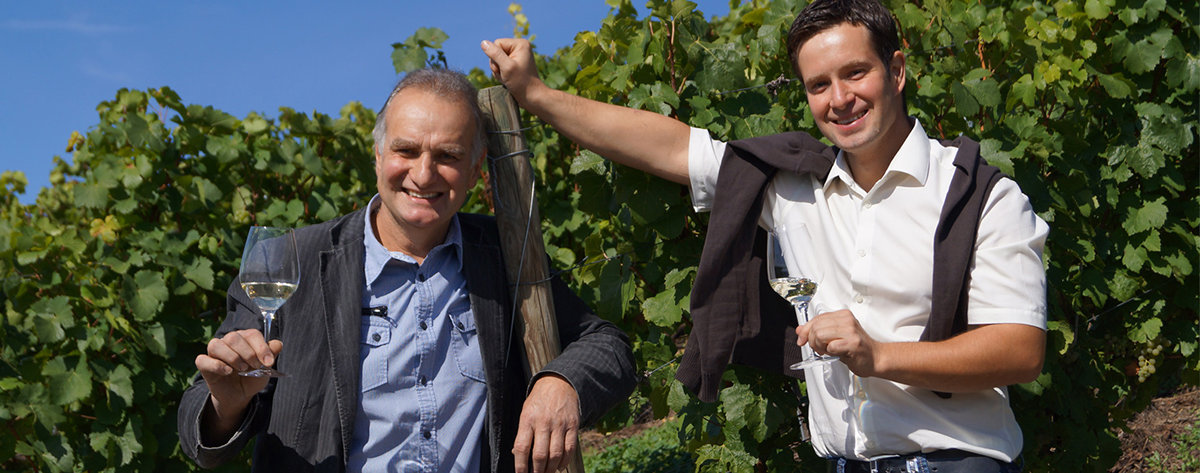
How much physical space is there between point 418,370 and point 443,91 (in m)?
Answer: 0.69

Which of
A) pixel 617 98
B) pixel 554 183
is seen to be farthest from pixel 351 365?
pixel 554 183

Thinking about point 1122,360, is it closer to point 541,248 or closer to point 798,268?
point 798,268

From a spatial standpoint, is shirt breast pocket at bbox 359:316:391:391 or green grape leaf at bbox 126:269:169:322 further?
green grape leaf at bbox 126:269:169:322

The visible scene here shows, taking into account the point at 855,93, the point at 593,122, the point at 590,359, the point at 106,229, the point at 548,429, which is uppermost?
the point at 106,229

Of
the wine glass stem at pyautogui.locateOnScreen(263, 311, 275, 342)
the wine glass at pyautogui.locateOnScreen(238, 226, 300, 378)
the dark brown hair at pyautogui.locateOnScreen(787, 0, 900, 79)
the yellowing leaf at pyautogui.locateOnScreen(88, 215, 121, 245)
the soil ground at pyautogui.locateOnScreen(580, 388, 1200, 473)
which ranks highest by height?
the yellowing leaf at pyautogui.locateOnScreen(88, 215, 121, 245)

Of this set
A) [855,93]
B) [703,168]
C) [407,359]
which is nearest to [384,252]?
[407,359]

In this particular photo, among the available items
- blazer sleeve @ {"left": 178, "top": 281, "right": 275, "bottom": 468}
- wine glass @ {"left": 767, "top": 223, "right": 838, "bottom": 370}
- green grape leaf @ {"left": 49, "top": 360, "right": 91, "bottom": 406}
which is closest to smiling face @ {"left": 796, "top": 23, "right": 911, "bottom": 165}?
wine glass @ {"left": 767, "top": 223, "right": 838, "bottom": 370}

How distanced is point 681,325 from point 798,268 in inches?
55.2

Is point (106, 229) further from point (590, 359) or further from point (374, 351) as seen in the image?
point (590, 359)

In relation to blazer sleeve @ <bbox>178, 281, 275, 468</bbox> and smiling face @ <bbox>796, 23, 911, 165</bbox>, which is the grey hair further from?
smiling face @ <bbox>796, 23, 911, 165</bbox>

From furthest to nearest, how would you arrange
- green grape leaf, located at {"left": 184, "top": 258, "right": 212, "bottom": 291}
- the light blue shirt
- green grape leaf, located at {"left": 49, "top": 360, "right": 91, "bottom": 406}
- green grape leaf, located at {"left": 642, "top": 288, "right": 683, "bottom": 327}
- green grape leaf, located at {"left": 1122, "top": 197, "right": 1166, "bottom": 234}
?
green grape leaf, located at {"left": 184, "top": 258, "right": 212, "bottom": 291}
green grape leaf, located at {"left": 49, "top": 360, "right": 91, "bottom": 406}
green grape leaf, located at {"left": 1122, "top": 197, "right": 1166, "bottom": 234}
green grape leaf, located at {"left": 642, "top": 288, "right": 683, "bottom": 327}
the light blue shirt

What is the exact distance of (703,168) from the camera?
250 centimetres

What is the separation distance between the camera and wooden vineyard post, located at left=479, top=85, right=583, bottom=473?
8.25 ft

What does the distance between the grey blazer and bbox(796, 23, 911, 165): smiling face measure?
801mm
